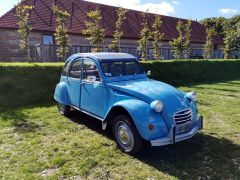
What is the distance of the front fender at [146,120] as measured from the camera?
482cm

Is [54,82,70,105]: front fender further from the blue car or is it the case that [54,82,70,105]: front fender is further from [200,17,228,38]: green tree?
[200,17,228,38]: green tree

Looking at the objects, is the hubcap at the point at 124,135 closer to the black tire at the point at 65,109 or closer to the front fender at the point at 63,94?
the front fender at the point at 63,94

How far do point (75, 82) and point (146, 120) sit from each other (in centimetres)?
289

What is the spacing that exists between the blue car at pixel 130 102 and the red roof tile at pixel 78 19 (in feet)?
42.7

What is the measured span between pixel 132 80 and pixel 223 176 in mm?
2880

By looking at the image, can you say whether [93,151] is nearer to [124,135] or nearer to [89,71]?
[124,135]

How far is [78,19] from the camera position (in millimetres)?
21703

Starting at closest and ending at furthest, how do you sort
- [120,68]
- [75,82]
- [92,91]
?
[92,91]
[120,68]
[75,82]

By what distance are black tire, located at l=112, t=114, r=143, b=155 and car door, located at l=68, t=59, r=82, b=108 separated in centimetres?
186

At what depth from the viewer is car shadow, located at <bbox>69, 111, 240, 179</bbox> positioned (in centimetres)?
462

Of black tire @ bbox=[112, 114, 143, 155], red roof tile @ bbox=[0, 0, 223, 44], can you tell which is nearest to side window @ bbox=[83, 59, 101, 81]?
black tire @ bbox=[112, 114, 143, 155]

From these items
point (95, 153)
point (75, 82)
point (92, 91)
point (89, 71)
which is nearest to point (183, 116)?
point (95, 153)

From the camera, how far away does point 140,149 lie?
5121 millimetres

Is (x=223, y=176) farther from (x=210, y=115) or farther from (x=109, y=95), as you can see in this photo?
(x=210, y=115)
